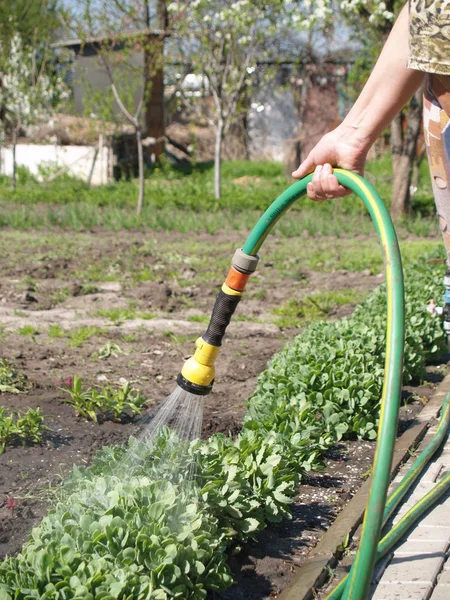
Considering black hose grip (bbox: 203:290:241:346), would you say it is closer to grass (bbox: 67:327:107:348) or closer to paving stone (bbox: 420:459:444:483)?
paving stone (bbox: 420:459:444:483)

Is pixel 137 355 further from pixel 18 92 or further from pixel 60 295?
pixel 18 92

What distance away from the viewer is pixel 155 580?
92.8 inches

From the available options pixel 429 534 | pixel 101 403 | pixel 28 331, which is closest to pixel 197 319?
pixel 28 331

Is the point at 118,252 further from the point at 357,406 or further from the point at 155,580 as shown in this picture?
the point at 155,580

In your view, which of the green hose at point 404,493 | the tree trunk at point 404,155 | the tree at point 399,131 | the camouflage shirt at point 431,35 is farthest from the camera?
the tree trunk at point 404,155

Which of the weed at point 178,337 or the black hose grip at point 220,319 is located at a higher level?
the black hose grip at point 220,319

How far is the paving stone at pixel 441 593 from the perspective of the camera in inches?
107

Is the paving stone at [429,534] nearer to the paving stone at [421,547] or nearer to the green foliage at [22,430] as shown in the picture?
the paving stone at [421,547]

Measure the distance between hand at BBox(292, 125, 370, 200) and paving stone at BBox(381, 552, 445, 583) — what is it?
4.41ft

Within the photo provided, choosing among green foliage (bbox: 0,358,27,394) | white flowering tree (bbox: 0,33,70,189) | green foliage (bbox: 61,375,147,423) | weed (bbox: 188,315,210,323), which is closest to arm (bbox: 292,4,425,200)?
green foliage (bbox: 61,375,147,423)

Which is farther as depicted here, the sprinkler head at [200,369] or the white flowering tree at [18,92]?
the white flowering tree at [18,92]

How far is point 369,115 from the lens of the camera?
243cm

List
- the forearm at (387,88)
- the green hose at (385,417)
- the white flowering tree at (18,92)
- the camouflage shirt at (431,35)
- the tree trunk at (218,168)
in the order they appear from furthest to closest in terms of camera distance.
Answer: the white flowering tree at (18,92) < the tree trunk at (218,168) < the forearm at (387,88) < the camouflage shirt at (431,35) < the green hose at (385,417)

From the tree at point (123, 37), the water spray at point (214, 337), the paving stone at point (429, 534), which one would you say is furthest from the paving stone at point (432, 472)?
the tree at point (123, 37)
